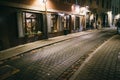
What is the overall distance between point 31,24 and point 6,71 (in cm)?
1041

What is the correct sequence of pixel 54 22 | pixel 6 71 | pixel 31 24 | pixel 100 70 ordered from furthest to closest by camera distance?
1. pixel 54 22
2. pixel 31 24
3. pixel 6 71
4. pixel 100 70

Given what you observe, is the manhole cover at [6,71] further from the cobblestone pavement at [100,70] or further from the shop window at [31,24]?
the shop window at [31,24]

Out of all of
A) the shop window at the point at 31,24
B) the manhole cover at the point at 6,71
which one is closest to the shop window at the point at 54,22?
the shop window at the point at 31,24

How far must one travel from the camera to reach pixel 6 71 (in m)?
7.87

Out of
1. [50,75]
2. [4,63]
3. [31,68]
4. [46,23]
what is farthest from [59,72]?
[46,23]

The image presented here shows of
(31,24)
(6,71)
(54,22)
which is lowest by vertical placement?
(6,71)

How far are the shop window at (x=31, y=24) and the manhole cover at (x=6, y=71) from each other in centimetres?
819

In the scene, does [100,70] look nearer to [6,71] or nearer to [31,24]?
[6,71]

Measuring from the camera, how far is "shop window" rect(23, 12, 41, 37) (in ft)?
54.2

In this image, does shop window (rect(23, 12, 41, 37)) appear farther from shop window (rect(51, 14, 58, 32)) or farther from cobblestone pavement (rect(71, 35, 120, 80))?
cobblestone pavement (rect(71, 35, 120, 80))

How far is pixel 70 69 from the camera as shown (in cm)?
790

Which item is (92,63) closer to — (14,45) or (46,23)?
(14,45)

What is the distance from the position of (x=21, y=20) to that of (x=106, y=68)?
32.5ft

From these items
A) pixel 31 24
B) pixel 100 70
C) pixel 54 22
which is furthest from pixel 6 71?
pixel 54 22
